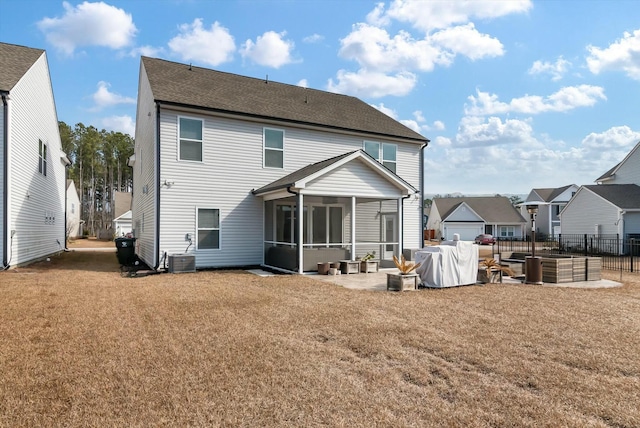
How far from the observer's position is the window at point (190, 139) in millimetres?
13133

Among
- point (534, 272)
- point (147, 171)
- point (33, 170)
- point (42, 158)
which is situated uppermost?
point (42, 158)

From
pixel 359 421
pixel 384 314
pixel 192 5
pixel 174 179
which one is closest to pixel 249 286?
pixel 384 314

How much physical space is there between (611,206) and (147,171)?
26481mm

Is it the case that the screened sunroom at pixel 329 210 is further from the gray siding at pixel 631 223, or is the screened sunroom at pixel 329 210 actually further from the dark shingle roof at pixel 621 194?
the gray siding at pixel 631 223

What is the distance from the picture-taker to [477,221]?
145ft

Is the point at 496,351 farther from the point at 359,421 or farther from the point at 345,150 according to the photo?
the point at 345,150

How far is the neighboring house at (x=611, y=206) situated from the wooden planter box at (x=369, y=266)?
19.3 metres

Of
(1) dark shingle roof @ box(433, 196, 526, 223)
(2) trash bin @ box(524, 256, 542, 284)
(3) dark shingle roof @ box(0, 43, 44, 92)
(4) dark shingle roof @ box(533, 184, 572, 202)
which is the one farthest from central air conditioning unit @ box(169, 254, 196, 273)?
(4) dark shingle roof @ box(533, 184, 572, 202)

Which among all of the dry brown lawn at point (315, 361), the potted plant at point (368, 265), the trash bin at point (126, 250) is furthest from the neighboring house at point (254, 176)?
the dry brown lawn at point (315, 361)

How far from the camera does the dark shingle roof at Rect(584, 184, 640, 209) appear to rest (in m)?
23.8

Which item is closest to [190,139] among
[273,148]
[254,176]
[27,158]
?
[254,176]

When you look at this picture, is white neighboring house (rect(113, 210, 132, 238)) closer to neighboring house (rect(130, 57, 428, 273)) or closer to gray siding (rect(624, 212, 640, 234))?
neighboring house (rect(130, 57, 428, 273))

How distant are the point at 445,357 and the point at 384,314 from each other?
2.19m

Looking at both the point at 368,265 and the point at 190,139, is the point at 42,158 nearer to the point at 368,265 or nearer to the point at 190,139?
the point at 190,139
